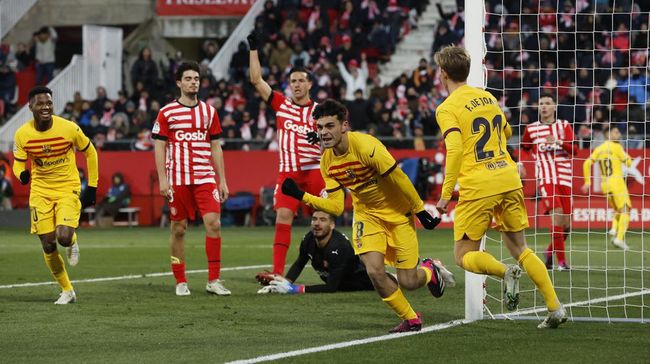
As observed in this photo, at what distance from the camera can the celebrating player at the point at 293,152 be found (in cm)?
1330

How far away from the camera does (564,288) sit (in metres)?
13.0

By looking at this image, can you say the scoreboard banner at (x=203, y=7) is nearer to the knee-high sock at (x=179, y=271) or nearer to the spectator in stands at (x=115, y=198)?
the spectator in stands at (x=115, y=198)

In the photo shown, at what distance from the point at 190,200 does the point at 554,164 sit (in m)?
5.43

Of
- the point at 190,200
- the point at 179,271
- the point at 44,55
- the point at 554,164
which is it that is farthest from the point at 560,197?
the point at 44,55

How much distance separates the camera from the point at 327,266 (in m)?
12.8

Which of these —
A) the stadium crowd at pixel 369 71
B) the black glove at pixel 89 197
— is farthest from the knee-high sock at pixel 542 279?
the stadium crowd at pixel 369 71

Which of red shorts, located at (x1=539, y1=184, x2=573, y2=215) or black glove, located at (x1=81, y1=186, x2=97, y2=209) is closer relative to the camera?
black glove, located at (x1=81, y1=186, x2=97, y2=209)

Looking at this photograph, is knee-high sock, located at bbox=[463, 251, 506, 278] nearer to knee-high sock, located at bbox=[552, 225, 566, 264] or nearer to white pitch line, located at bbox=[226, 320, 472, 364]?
white pitch line, located at bbox=[226, 320, 472, 364]

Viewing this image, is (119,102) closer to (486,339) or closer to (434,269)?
(434,269)

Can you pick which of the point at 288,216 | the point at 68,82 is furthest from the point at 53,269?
the point at 68,82

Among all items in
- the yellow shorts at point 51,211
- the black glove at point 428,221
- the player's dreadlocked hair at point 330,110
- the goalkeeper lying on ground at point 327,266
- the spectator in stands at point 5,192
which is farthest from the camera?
the spectator in stands at point 5,192

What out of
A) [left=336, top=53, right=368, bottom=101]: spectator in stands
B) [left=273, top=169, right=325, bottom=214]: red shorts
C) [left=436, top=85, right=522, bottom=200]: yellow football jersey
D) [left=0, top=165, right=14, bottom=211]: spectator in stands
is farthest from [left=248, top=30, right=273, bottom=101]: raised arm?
[left=0, top=165, right=14, bottom=211]: spectator in stands

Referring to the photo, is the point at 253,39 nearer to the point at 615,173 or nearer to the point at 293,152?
the point at 293,152

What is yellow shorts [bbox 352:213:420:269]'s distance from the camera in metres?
9.50
